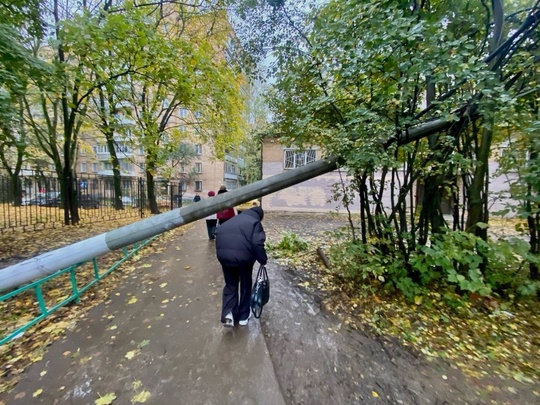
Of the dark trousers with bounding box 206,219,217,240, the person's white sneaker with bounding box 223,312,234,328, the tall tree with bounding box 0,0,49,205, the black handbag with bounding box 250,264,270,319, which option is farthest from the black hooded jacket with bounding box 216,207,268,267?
the dark trousers with bounding box 206,219,217,240

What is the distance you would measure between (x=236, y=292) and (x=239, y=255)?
23.0 inches

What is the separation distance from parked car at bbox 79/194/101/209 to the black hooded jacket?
10.6 metres

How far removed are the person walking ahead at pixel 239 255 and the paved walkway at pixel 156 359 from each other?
23cm

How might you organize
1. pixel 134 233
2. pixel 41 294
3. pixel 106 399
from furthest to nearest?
pixel 41 294 < pixel 134 233 < pixel 106 399

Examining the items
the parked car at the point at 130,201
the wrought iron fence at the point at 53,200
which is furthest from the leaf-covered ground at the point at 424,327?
the parked car at the point at 130,201

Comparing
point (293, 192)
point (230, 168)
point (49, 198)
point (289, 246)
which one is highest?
point (230, 168)

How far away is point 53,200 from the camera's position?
30.4ft

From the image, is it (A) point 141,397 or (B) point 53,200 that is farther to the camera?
(B) point 53,200

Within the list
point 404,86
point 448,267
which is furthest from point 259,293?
point 404,86

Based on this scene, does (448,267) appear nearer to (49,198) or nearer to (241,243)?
(241,243)

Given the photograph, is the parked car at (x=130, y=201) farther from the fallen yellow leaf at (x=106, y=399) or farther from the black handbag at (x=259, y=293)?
the fallen yellow leaf at (x=106, y=399)

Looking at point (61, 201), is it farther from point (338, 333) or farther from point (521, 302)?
point (521, 302)

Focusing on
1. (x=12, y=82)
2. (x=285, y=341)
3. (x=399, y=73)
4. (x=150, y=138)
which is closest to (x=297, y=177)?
(x=399, y=73)

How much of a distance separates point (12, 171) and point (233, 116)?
26.1 feet
